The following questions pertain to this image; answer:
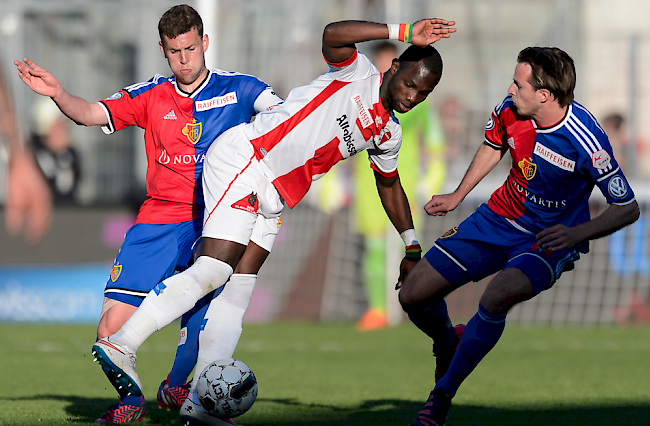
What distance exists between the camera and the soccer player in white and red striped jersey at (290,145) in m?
4.06

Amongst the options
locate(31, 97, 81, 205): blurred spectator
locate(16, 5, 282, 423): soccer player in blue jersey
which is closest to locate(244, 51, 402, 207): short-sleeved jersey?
locate(16, 5, 282, 423): soccer player in blue jersey

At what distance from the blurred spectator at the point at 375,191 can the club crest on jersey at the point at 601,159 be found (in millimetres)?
5768

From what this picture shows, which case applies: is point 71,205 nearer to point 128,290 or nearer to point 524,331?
point 524,331

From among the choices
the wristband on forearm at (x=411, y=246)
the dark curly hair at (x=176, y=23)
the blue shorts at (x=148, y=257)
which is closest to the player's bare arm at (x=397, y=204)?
the wristband on forearm at (x=411, y=246)

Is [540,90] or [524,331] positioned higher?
[540,90]

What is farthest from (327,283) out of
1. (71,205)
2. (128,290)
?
(128,290)

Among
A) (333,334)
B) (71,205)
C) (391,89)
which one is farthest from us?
(71,205)

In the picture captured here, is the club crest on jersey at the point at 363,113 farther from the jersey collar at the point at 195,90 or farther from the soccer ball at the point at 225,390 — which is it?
the soccer ball at the point at 225,390

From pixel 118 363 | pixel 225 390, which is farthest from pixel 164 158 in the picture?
pixel 118 363

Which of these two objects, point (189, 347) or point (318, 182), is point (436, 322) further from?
point (318, 182)

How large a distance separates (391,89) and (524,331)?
6.80m

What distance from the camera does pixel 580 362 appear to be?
301 inches

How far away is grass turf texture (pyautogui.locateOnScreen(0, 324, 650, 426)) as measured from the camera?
15.7 feet

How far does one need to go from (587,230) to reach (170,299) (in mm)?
1883
